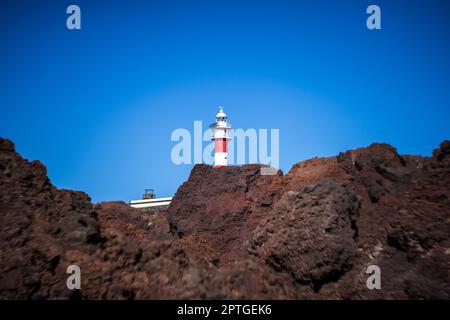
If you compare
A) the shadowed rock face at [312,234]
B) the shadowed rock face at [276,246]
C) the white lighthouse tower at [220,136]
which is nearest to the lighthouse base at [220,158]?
the white lighthouse tower at [220,136]

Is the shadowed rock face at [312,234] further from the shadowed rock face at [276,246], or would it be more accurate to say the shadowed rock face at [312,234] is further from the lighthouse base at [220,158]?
the lighthouse base at [220,158]

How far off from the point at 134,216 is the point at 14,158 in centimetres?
369

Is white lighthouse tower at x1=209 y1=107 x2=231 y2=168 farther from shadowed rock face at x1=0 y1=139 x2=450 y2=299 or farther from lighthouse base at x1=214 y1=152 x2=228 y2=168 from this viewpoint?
shadowed rock face at x1=0 y1=139 x2=450 y2=299

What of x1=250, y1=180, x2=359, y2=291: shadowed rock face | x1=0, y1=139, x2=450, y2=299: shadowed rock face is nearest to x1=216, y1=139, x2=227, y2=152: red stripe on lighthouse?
x1=0, y1=139, x2=450, y2=299: shadowed rock face

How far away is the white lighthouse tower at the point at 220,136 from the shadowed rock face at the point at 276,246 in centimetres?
3485

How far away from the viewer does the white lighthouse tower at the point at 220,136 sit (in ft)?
135

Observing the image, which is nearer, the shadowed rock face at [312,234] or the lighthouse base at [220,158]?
the shadowed rock face at [312,234]

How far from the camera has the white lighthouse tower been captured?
4128cm

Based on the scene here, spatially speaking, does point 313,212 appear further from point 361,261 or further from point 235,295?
point 235,295

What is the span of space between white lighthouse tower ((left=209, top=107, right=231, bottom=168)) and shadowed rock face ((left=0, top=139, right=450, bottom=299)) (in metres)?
34.9

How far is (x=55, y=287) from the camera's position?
337cm

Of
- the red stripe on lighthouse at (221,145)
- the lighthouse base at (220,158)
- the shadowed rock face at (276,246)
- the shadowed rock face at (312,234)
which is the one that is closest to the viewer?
the shadowed rock face at (276,246)

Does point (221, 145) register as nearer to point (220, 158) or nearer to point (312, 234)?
point (220, 158)
